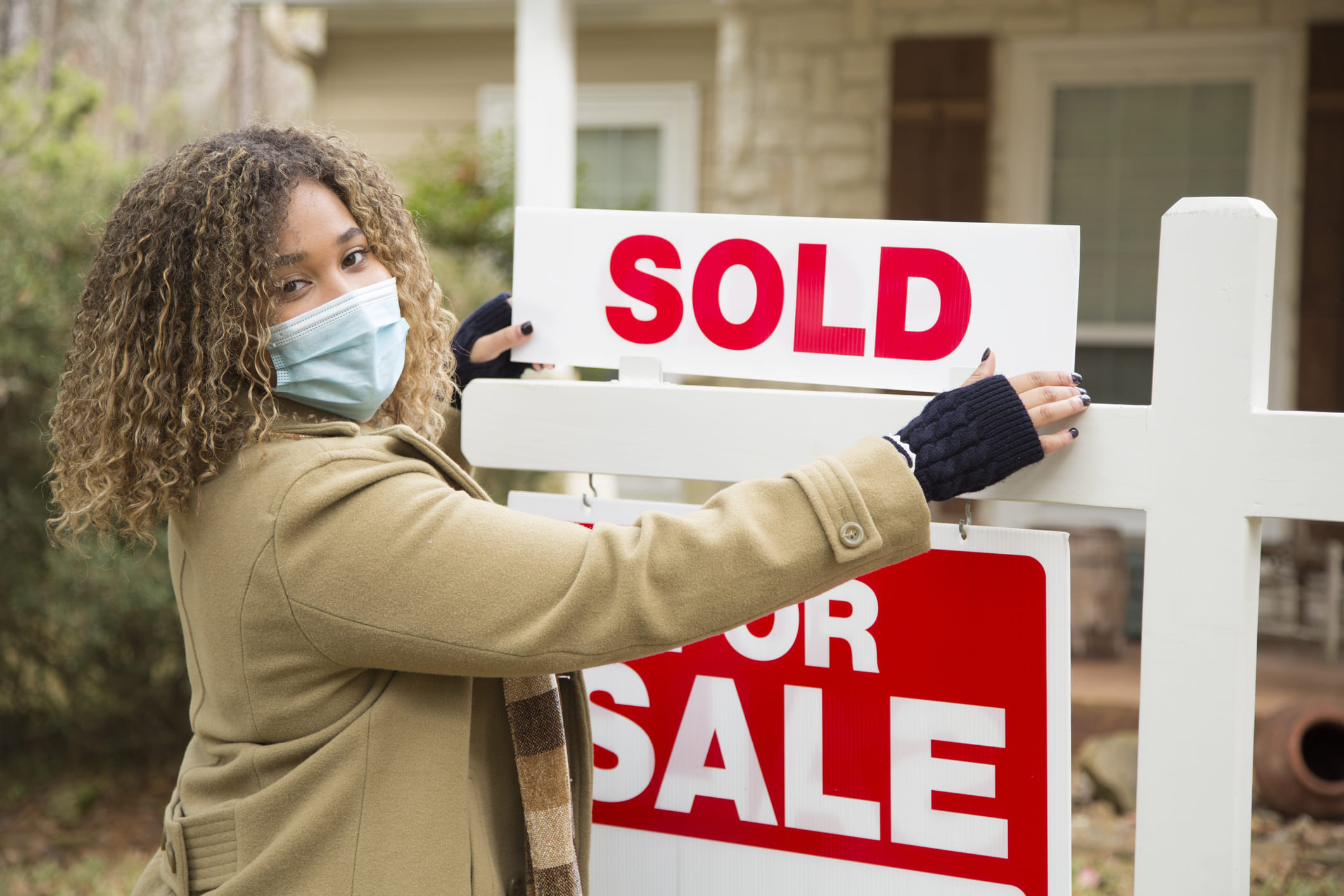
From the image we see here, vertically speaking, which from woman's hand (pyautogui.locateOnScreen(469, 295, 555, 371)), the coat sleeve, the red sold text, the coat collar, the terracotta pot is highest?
the red sold text

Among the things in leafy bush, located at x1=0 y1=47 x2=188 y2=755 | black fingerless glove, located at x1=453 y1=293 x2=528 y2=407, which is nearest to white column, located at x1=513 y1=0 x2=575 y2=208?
leafy bush, located at x1=0 y1=47 x2=188 y2=755

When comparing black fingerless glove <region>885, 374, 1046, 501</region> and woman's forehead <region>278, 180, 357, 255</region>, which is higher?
woman's forehead <region>278, 180, 357, 255</region>

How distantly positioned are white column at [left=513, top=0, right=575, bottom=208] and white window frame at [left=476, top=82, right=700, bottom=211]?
2.14 m

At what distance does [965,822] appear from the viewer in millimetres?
1429

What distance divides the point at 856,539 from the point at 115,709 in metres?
4.27

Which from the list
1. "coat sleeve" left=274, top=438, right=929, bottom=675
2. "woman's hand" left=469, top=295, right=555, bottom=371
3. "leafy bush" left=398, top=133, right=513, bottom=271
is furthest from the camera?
"leafy bush" left=398, top=133, right=513, bottom=271

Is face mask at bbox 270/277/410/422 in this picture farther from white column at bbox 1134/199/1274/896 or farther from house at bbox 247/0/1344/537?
house at bbox 247/0/1344/537

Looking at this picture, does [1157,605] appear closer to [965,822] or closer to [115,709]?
[965,822]

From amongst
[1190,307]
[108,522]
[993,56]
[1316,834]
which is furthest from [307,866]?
[993,56]

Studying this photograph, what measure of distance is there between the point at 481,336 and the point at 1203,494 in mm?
1045

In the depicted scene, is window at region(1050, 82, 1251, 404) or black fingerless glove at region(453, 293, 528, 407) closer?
black fingerless glove at region(453, 293, 528, 407)

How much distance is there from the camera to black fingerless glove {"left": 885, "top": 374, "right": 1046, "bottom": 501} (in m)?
1.25

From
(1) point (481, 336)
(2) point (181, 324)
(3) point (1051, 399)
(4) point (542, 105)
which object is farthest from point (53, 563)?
(3) point (1051, 399)

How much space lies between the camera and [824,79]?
5824mm
